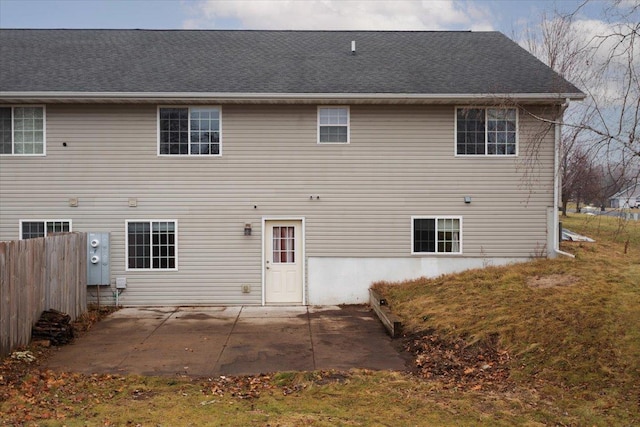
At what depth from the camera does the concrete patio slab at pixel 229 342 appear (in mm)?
8703

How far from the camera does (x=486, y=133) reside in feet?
45.0

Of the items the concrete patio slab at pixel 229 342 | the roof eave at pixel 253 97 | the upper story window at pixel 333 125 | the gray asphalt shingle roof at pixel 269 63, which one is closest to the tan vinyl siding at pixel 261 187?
the upper story window at pixel 333 125

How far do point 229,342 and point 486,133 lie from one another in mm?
7838

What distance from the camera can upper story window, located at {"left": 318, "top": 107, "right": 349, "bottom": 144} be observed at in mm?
13688

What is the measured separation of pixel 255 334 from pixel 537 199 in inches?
297

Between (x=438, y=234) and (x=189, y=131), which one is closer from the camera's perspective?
(x=189, y=131)

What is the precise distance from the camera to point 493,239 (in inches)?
542

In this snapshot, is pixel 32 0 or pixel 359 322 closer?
pixel 359 322

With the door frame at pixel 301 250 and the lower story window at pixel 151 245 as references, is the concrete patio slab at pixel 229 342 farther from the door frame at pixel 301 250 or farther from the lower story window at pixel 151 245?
the lower story window at pixel 151 245

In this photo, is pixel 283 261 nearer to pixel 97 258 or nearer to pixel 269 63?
pixel 97 258

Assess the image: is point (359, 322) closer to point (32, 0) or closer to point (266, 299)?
point (266, 299)

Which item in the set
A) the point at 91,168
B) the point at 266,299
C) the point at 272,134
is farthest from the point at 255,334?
the point at 91,168

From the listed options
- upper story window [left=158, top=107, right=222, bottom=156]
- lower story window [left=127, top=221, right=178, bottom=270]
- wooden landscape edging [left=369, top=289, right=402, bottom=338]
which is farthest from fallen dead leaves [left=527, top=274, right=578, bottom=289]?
lower story window [left=127, top=221, right=178, bottom=270]

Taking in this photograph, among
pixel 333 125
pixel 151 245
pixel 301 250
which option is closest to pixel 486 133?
pixel 333 125
